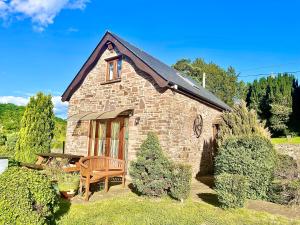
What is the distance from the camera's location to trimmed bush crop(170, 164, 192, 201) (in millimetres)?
9445

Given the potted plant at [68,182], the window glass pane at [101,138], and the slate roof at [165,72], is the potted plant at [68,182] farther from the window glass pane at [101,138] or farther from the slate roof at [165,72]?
the slate roof at [165,72]

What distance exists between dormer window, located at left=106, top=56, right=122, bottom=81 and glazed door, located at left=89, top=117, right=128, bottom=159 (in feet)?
8.84

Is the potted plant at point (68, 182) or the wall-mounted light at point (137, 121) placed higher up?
the wall-mounted light at point (137, 121)

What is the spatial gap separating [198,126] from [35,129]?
10.3 meters

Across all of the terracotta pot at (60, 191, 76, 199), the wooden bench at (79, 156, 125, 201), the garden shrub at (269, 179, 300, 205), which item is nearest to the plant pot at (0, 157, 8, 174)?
the wooden bench at (79, 156, 125, 201)

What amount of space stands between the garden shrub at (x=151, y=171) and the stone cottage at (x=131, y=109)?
203 centimetres

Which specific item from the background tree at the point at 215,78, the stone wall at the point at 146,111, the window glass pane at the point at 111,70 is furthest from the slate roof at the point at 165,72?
the background tree at the point at 215,78

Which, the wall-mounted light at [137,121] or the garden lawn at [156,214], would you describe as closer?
the garden lawn at [156,214]

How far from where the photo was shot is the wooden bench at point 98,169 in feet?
31.5

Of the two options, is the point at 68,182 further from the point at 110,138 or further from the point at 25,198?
the point at 25,198

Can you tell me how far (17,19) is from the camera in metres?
17.1

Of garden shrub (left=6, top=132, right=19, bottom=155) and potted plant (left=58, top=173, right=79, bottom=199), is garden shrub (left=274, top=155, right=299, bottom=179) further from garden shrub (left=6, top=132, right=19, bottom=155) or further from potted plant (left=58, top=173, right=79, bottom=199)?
garden shrub (left=6, top=132, right=19, bottom=155)

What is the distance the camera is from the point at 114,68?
1558 cm

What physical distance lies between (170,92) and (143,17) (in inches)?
351
